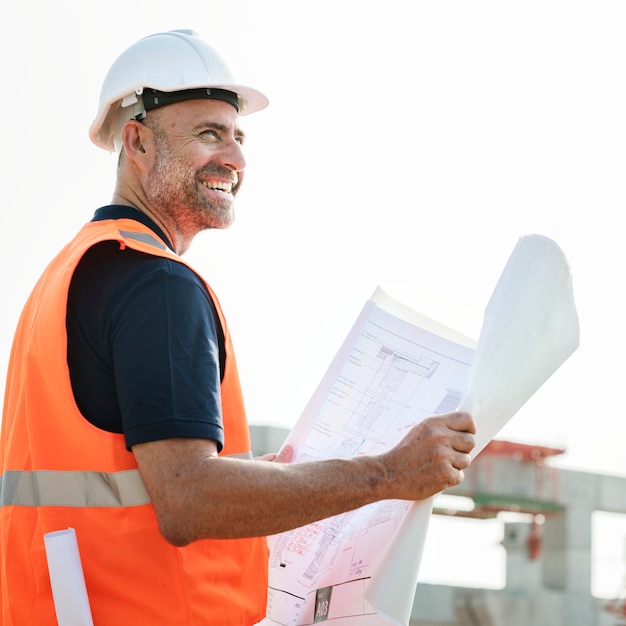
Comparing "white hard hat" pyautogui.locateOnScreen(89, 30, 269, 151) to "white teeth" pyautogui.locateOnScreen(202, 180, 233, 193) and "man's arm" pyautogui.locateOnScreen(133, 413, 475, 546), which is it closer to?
"white teeth" pyautogui.locateOnScreen(202, 180, 233, 193)

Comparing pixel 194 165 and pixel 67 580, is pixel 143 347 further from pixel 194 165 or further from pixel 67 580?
pixel 194 165

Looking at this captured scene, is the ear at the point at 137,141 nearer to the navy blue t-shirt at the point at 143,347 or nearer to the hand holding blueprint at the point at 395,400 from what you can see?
the navy blue t-shirt at the point at 143,347

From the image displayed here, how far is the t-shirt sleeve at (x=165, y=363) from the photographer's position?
7.67ft

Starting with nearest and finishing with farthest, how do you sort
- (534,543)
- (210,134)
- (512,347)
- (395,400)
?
(512,347) → (395,400) → (210,134) → (534,543)

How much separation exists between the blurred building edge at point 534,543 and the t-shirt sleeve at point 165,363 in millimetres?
23987

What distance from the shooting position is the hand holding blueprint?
2646mm

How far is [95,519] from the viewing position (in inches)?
97.8

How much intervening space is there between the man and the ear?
328 mm

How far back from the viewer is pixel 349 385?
2.90 metres

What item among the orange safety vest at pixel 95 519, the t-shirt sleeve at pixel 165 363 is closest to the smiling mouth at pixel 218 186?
the orange safety vest at pixel 95 519

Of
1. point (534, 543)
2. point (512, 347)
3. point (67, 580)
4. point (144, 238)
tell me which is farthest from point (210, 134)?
point (534, 543)

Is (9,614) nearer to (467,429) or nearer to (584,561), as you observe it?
(467,429)

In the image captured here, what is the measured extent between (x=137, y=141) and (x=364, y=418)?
91cm

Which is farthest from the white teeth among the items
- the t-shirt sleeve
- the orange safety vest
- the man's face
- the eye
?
the t-shirt sleeve
